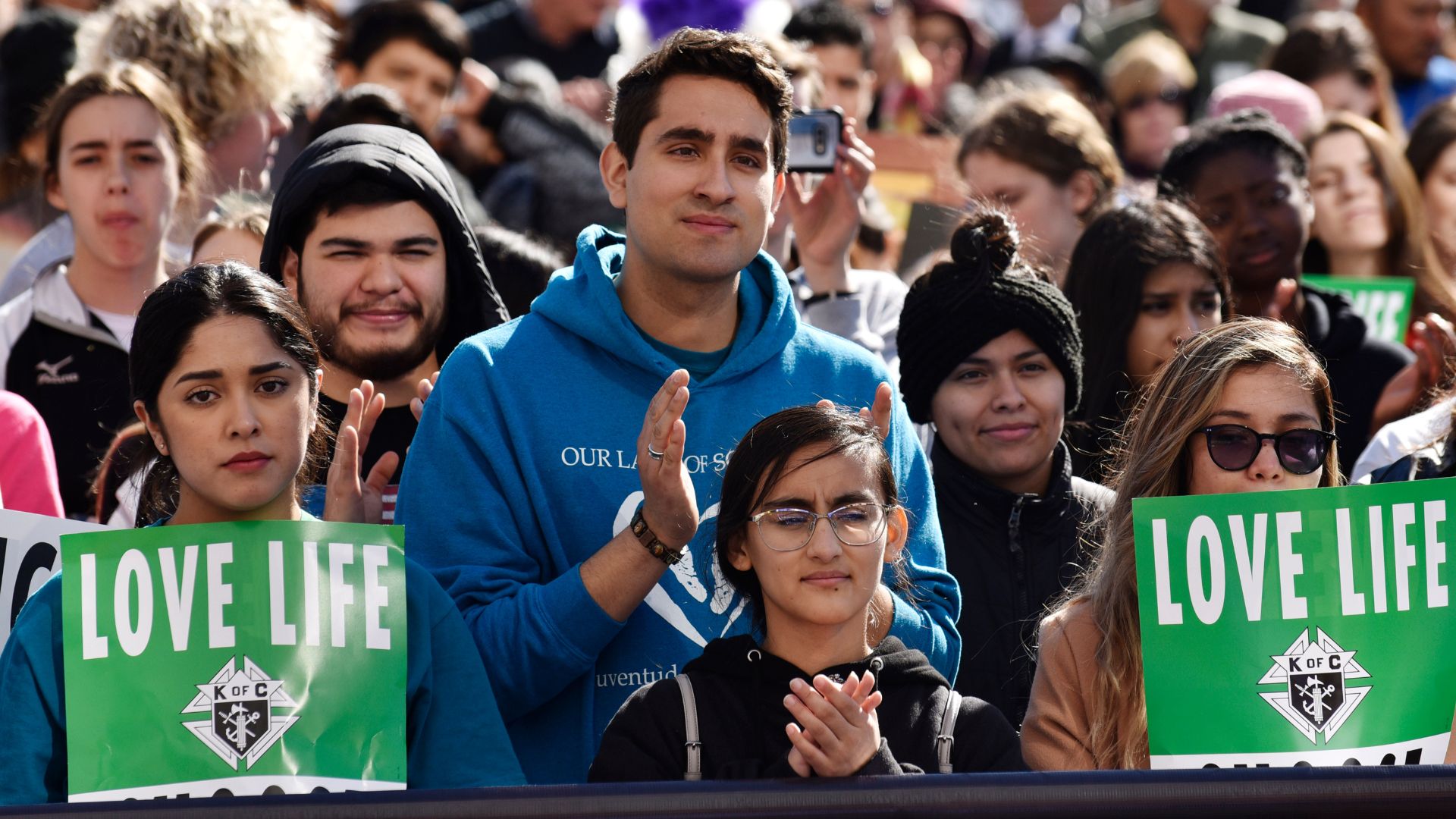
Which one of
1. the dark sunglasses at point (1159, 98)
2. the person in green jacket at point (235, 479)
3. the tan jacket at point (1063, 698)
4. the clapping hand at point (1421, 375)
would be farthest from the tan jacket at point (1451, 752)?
the dark sunglasses at point (1159, 98)

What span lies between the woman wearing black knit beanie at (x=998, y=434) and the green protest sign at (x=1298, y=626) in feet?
2.82

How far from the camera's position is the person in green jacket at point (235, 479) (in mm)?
2799

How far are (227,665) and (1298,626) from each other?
5.30 feet

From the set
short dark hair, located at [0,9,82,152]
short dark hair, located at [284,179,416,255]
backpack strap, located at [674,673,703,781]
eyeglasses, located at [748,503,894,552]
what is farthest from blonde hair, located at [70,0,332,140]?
backpack strap, located at [674,673,703,781]

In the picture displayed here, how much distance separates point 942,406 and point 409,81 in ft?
10.1

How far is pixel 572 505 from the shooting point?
3275 mm

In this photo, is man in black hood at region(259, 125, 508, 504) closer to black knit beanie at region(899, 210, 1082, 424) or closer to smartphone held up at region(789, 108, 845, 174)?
black knit beanie at region(899, 210, 1082, 424)

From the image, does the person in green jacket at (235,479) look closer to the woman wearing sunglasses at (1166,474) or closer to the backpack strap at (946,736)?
the backpack strap at (946,736)

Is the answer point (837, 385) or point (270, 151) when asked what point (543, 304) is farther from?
point (270, 151)

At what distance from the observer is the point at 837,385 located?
11.6 feet

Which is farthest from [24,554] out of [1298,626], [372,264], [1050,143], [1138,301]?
[1050,143]

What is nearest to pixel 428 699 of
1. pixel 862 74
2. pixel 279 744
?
pixel 279 744

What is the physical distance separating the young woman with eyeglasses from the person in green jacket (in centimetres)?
25

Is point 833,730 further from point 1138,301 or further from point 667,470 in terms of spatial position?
point 1138,301
